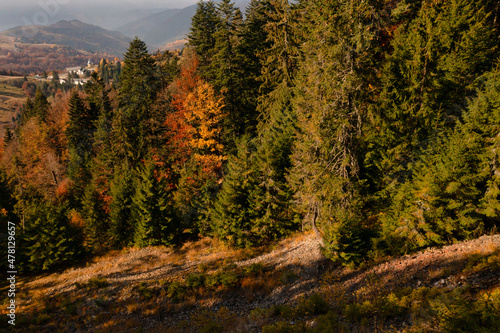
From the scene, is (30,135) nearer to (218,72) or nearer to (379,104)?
(218,72)

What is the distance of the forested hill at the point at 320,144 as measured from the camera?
44.5ft

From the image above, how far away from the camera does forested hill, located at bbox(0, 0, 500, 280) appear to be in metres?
13.6

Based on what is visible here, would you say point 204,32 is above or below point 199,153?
above

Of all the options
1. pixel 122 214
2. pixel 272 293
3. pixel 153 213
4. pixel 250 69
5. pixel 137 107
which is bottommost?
pixel 272 293

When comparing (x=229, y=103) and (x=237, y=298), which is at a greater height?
(x=229, y=103)

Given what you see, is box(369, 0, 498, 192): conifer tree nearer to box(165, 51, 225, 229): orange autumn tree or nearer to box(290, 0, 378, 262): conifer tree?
box(290, 0, 378, 262): conifer tree

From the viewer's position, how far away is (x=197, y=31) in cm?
4612

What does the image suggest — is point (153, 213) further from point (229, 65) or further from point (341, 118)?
point (341, 118)

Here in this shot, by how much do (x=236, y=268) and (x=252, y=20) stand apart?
118 ft

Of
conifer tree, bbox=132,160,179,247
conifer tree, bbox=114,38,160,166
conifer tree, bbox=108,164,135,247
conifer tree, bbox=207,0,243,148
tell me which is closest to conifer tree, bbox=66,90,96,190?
conifer tree, bbox=114,38,160,166

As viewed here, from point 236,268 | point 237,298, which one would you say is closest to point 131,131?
point 236,268

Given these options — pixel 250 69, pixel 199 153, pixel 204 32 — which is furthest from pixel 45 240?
pixel 204 32

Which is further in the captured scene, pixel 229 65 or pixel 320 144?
pixel 229 65

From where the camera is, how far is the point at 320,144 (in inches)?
633
